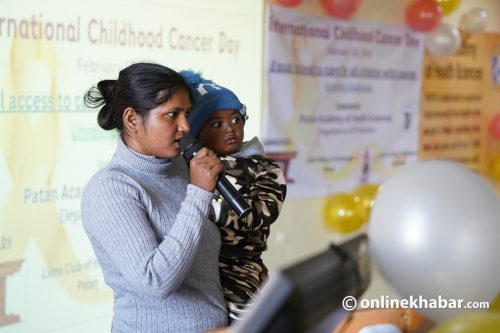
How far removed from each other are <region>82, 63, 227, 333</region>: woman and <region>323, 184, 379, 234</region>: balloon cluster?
2.90 meters

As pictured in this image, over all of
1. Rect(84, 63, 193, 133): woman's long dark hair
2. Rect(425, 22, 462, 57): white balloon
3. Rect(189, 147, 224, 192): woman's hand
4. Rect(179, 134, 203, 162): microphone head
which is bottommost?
Rect(189, 147, 224, 192): woman's hand

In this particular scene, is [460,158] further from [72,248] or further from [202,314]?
[202,314]

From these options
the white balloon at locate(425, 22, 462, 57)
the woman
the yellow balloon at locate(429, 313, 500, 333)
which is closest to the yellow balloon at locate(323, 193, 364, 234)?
the white balloon at locate(425, 22, 462, 57)

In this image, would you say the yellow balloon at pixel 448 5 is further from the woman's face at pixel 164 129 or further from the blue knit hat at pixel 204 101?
the woman's face at pixel 164 129

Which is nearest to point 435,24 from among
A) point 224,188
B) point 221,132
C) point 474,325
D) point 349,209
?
point 349,209

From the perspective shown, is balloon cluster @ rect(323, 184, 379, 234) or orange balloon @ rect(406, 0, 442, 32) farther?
orange balloon @ rect(406, 0, 442, 32)

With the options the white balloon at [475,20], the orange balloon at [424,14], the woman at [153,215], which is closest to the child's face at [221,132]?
the woman at [153,215]

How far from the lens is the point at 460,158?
18.9 feet

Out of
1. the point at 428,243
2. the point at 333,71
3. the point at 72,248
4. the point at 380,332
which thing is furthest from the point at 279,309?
the point at 333,71

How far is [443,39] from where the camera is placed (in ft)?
16.6

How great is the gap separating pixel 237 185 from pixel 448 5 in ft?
12.4

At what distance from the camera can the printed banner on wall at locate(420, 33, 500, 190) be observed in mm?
5414

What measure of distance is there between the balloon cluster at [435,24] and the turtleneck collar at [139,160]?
379cm

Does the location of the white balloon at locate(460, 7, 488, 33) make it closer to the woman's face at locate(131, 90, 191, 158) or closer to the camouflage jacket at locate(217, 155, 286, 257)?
the camouflage jacket at locate(217, 155, 286, 257)
